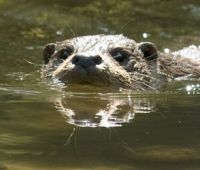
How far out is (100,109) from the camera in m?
5.15

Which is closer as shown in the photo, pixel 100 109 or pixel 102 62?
pixel 100 109

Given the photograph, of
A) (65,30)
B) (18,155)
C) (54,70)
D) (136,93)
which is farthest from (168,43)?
(18,155)

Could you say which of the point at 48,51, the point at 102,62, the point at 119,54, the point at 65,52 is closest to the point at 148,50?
the point at 119,54

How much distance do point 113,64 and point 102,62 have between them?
12.9 inches

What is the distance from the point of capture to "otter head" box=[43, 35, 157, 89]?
641 cm

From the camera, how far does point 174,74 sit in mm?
8117

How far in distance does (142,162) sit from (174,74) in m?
4.93

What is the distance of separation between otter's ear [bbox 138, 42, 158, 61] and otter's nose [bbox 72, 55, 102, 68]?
143 centimetres

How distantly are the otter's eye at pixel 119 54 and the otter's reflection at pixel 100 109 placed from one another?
132 centimetres

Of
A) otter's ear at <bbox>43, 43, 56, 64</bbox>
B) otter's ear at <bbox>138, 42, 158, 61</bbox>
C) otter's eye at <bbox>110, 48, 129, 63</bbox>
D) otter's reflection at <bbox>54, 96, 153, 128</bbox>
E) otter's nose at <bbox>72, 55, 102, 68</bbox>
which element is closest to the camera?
otter's reflection at <bbox>54, 96, 153, 128</bbox>

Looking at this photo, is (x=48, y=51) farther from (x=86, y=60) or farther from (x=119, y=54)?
(x=86, y=60)

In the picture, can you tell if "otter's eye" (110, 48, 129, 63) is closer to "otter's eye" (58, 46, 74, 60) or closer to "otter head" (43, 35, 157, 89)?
"otter head" (43, 35, 157, 89)

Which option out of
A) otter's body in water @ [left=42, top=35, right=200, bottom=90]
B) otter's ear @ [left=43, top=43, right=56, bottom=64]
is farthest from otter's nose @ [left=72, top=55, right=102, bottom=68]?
otter's ear @ [left=43, top=43, right=56, bottom=64]

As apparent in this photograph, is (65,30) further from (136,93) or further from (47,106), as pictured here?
(47,106)
